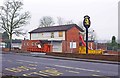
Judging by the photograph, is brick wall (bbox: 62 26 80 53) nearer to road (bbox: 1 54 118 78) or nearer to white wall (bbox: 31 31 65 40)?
white wall (bbox: 31 31 65 40)

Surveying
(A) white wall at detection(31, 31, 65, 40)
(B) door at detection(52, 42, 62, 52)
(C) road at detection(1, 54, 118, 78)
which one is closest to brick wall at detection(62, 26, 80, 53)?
(B) door at detection(52, 42, 62, 52)

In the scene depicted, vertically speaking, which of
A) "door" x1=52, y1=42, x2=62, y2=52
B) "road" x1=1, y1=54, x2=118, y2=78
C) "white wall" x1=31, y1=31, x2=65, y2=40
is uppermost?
"white wall" x1=31, y1=31, x2=65, y2=40

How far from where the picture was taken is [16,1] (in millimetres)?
60156

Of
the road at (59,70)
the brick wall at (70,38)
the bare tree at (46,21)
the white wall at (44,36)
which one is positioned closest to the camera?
the road at (59,70)

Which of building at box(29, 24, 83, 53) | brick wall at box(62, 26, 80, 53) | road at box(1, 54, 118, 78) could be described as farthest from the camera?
building at box(29, 24, 83, 53)

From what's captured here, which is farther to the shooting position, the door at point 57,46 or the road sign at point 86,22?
the door at point 57,46

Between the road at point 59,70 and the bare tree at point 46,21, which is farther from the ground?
the bare tree at point 46,21

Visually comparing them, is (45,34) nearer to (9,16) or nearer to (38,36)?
(38,36)

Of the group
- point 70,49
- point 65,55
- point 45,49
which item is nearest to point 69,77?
point 65,55

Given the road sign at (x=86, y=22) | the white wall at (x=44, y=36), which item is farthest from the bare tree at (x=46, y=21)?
the road sign at (x=86, y=22)

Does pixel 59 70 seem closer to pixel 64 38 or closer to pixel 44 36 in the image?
pixel 64 38

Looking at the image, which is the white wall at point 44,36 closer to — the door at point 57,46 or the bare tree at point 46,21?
the door at point 57,46

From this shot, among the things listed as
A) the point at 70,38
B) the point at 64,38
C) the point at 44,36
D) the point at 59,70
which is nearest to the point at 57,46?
the point at 64,38

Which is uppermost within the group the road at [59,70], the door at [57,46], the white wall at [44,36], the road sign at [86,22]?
the road sign at [86,22]
